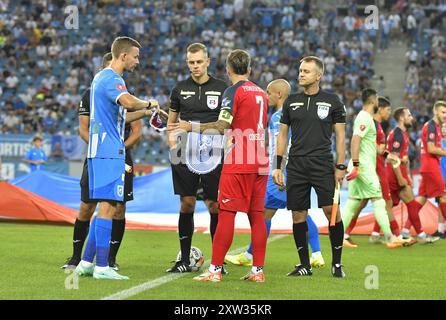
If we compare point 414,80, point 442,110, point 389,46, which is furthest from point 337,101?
point 389,46

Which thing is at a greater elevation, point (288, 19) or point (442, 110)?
point (288, 19)

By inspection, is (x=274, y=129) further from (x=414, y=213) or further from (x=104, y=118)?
(x=414, y=213)

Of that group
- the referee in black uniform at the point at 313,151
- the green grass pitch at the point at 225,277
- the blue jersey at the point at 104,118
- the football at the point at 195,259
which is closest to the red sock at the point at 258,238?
the green grass pitch at the point at 225,277

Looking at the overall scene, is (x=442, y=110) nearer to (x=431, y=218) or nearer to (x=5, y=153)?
(x=431, y=218)

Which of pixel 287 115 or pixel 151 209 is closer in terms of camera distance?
pixel 287 115

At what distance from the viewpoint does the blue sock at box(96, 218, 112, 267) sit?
8.38 m

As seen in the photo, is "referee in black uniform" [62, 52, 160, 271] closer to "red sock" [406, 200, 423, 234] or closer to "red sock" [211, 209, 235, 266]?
"red sock" [211, 209, 235, 266]

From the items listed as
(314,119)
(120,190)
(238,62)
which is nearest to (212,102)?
(238,62)

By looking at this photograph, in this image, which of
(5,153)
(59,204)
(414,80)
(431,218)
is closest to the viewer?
(431,218)

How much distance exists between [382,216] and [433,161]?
232 centimetres

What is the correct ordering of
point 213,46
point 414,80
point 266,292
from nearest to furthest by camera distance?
point 266,292, point 414,80, point 213,46

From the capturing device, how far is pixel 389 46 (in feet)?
116

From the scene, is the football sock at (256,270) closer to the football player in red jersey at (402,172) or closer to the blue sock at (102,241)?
the blue sock at (102,241)

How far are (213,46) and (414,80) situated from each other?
7.90m
